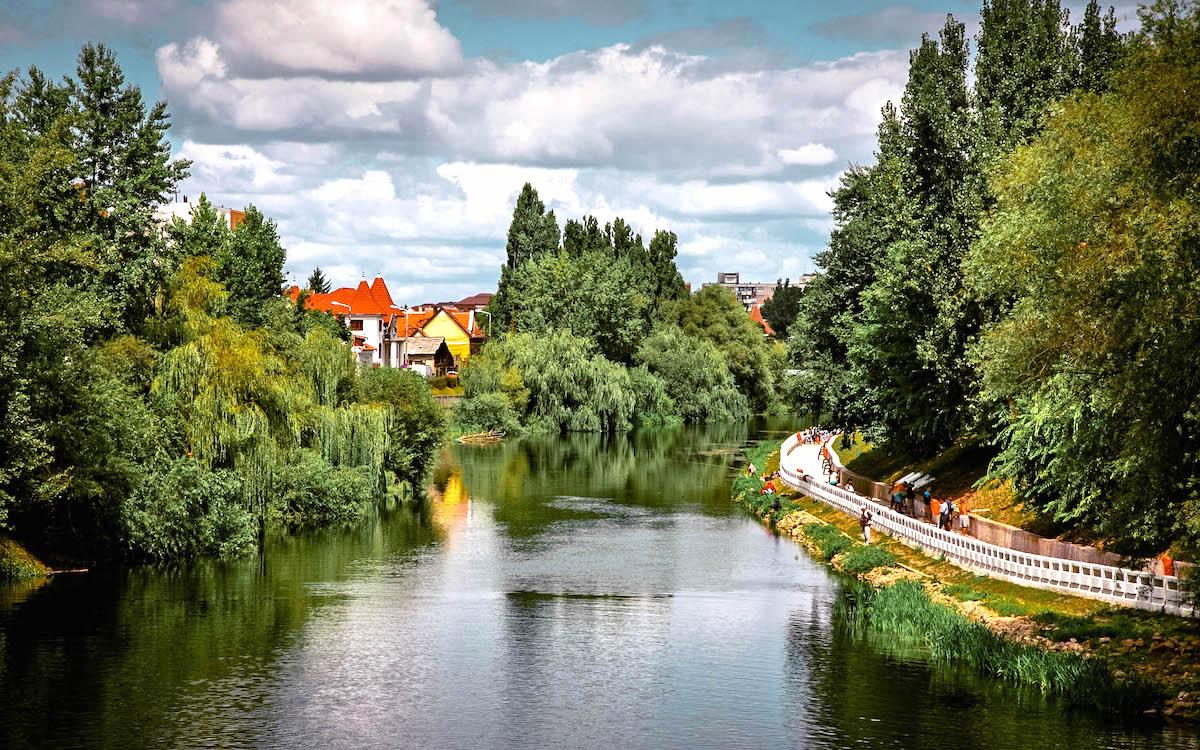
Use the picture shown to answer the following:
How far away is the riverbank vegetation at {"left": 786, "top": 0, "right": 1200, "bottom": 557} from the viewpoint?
22984mm

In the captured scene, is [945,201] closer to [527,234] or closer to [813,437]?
[813,437]

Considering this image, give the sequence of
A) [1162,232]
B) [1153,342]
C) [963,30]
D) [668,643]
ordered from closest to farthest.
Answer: [1162,232] → [1153,342] → [668,643] → [963,30]

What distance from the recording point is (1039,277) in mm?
31688

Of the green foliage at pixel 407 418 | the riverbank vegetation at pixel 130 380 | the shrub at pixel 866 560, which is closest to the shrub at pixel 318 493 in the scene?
the riverbank vegetation at pixel 130 380

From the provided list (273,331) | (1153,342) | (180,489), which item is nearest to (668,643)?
(1153,342)

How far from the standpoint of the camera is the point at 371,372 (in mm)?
61656

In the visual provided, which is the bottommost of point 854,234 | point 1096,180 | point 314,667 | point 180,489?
point 314,667

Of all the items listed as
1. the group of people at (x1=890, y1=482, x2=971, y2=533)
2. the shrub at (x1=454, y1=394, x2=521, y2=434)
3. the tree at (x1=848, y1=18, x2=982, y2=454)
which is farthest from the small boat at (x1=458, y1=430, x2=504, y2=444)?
the group of people at (x1=890, y1=482, x2=971, y2=533)

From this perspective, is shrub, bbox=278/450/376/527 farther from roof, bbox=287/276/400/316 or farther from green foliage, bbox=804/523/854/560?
roof, bbox=287/276/400/316

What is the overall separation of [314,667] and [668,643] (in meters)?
8.69

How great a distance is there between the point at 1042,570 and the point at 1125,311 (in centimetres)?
1191

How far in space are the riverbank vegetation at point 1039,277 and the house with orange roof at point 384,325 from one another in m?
76.9

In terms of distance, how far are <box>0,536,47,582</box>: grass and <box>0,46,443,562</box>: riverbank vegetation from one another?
2.89ft

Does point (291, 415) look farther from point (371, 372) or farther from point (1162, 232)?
point (1162, 232)
